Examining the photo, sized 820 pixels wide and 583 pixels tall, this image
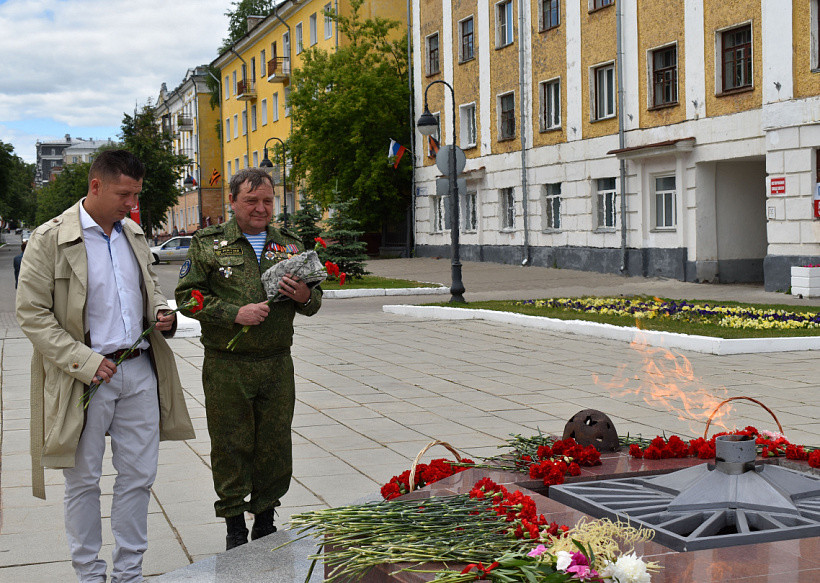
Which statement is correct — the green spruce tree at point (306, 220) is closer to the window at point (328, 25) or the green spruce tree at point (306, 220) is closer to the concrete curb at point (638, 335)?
the concrete curb at point (638, 335)

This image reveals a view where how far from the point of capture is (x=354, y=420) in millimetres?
8039

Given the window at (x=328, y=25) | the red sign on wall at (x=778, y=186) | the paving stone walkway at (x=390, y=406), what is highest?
the window at (x=328, y=25)

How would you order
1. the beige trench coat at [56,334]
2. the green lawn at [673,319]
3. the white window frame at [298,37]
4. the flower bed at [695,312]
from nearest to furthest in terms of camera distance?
the beige trench coat at [56,334] → the green lawn at [673,319] → the flower bed at [695,312] → the white window frame at [298,37]

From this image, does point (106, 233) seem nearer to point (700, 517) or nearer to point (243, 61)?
point (700, 517)

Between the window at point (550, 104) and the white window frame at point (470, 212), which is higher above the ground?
the window at point (550, 104)

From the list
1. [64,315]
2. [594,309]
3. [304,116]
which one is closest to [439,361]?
[594,309]

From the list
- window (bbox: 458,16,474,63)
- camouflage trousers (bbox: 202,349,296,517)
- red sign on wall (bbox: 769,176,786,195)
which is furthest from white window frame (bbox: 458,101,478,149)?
camouflage trousers (bbox: 202,349,296,517)

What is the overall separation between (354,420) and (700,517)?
190 inches

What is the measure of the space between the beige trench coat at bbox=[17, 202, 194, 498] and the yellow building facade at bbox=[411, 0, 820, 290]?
17794 mm

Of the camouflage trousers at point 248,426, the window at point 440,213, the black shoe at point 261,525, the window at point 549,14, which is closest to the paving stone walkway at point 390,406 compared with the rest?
the black shoe at point 261,525

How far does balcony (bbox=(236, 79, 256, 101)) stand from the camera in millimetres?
57844

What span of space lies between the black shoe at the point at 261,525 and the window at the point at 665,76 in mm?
21351

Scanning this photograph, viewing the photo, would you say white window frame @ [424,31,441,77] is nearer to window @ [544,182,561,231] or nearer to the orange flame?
window @ [544,182,561,231]

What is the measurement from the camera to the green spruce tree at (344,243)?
25.4 meters
